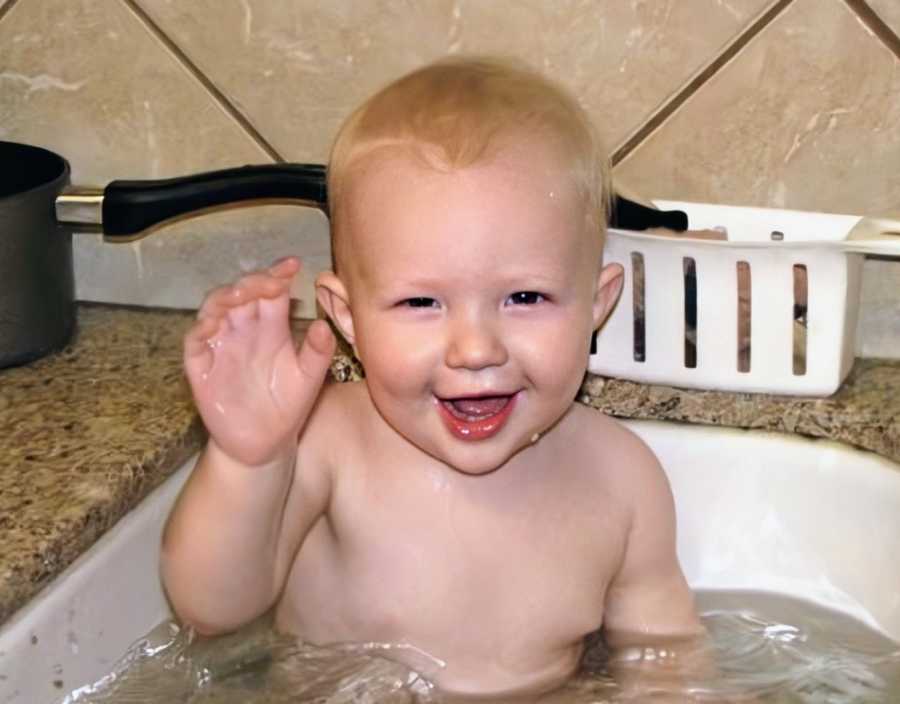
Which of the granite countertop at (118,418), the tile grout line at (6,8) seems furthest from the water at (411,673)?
the tile grout line at (6,8)

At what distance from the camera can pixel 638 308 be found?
1.15 metres

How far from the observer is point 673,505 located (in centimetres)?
111

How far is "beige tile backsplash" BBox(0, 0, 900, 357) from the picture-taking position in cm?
117

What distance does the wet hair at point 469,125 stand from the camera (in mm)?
928

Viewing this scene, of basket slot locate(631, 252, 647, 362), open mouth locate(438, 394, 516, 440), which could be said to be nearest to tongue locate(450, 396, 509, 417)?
open mouth locate(438, 394, 516, 440)

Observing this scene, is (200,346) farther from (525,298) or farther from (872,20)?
(872,20)

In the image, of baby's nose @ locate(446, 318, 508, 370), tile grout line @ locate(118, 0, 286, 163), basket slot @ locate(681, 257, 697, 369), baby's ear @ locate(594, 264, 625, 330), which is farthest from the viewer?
tile grout line @ locate(118, 0, 286, 163)

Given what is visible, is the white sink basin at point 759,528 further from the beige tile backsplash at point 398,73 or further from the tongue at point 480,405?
the tongue at point 480,405

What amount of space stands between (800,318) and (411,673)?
38 centimetres

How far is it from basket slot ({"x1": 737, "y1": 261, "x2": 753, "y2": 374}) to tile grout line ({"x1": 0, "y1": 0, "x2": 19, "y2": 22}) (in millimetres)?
619

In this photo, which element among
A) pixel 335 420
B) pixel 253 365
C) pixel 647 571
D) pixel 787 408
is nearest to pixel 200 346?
pixel 253 365

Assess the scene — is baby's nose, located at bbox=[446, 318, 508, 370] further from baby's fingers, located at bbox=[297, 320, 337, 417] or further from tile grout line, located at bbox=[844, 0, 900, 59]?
tile grout line, located at bbox=[844, 0, 900, 59]

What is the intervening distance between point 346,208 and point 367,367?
10 cm

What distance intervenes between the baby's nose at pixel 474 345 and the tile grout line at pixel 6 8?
1.82 feet
